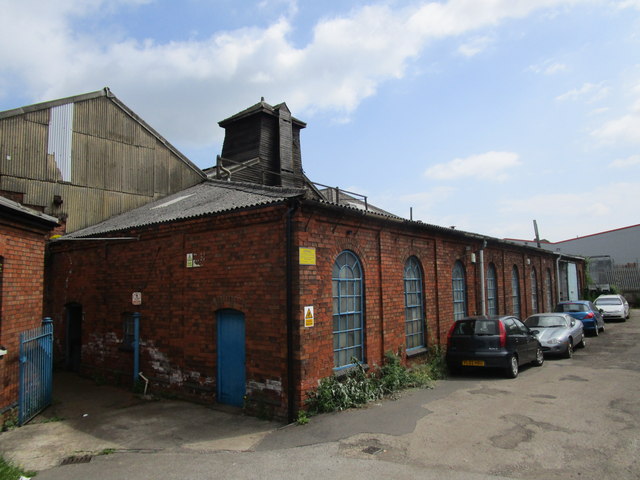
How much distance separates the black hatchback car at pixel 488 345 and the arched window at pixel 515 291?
789cm

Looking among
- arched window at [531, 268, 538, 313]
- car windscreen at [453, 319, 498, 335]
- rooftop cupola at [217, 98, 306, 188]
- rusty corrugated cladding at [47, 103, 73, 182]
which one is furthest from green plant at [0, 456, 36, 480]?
arched window at [531, 268, 538, 313]

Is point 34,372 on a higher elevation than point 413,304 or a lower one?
lower

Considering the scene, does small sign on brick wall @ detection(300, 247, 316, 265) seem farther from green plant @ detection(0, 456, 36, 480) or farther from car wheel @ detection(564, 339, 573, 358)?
car wheel @ detection(564, 339, 573, 358)

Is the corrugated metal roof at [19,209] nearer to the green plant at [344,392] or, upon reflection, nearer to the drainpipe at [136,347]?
the drainpipe at [136,347]

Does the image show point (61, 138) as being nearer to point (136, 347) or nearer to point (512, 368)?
point (136, 347)

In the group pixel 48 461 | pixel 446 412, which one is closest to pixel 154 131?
pixel 48 461

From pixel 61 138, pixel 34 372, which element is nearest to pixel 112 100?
pixel 61 138

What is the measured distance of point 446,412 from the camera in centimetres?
782

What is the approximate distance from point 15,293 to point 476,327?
9973 mm

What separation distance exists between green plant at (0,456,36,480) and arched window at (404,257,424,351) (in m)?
8.23

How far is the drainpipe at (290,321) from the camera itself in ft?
25.5

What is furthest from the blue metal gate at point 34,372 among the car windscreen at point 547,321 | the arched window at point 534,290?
the arched window at point 534,290

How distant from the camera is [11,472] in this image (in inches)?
220

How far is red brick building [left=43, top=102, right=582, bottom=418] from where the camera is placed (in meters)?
8.21
